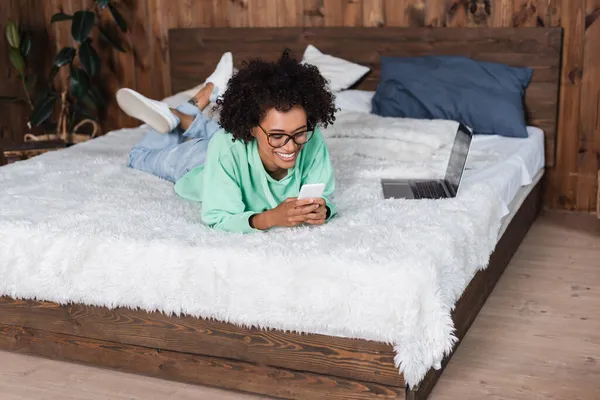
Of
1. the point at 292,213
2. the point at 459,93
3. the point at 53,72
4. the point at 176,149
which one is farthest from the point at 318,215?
the point at 53,72

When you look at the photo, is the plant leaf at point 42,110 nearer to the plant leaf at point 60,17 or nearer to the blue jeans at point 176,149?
the plant leaf at point 60,17

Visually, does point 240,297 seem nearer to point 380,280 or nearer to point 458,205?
point 380,280

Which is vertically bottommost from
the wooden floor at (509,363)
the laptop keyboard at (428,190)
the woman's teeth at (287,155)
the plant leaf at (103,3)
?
the wooden floor at (509,363)

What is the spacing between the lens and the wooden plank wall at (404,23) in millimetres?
3732

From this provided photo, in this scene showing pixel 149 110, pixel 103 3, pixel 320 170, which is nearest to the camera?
pixel 320 170

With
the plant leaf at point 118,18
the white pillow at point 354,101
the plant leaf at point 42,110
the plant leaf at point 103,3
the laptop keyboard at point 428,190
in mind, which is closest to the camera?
the laptop keyboard at point 428,190

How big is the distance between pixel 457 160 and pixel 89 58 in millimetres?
2393

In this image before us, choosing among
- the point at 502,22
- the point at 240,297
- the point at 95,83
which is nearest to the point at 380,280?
the point at 240,297

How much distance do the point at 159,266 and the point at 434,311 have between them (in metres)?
0.75

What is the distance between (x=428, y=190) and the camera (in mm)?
2727

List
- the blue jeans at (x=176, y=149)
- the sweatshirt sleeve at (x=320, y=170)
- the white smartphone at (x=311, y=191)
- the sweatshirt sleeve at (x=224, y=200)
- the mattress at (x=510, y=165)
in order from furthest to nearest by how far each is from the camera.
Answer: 1. the blue jeans at (x=176, y=149)
2. the mattress at (x=510, y=165)
3. the sweatshirt sleeve at (x=320, y=170)
4. the sweatshirt sleeve at (x=224, y=200)
5. the white smartphone at (x=311, y=191)

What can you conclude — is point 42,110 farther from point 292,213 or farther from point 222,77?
point 292,213

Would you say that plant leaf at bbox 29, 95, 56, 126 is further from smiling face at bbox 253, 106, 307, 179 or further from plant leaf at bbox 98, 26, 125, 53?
smiling face at bbox 253, 106, 307, 179

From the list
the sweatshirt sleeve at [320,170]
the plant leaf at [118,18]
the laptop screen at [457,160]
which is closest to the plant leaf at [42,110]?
the plant leaf at [118,18]
